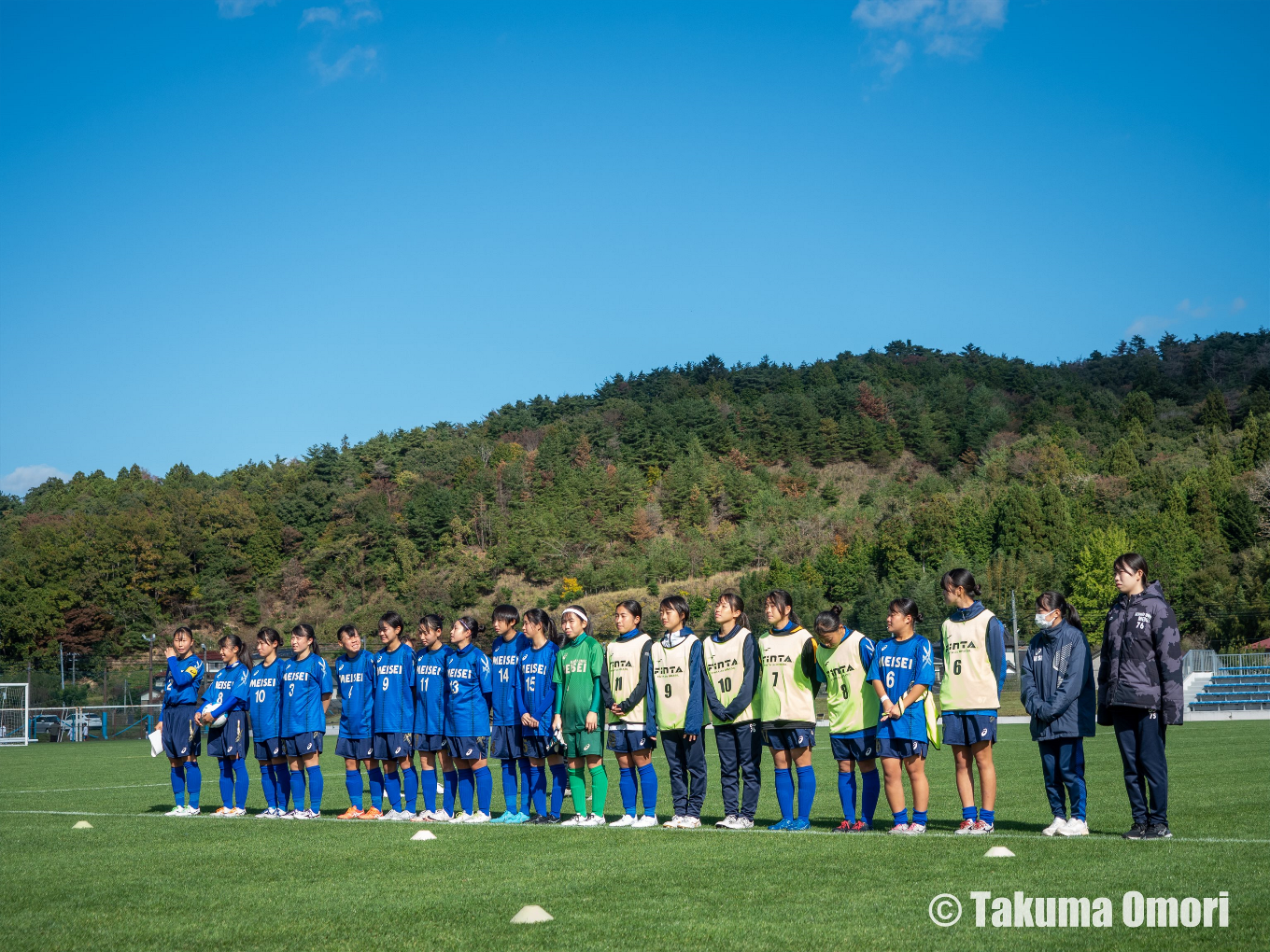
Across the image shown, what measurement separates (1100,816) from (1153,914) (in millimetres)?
4792

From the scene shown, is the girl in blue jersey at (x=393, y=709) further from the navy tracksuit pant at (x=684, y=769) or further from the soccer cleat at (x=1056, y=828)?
the soccer cleat at (x=1056, y=828)

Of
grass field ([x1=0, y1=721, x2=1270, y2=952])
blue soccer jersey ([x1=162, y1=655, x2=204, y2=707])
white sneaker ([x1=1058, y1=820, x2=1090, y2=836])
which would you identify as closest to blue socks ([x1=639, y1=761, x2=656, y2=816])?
grass field ([x1=0, y1=721, x2=1270, y2=952])

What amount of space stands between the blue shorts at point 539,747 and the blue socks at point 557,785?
298mm

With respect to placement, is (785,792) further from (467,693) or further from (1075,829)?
(467,693)

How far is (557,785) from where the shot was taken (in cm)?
1091

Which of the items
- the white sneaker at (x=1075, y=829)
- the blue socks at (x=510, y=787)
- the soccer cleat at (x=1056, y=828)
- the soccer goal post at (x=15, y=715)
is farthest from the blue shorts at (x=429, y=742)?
the soccer goal post at (x=15, y=715)

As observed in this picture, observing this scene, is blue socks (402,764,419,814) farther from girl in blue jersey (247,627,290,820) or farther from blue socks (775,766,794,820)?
blue socks (775,766,794,820)

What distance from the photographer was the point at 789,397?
128m

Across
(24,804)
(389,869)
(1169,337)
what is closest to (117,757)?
(24,804)

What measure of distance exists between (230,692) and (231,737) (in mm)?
493

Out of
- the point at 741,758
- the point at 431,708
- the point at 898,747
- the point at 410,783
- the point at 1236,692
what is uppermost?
the point at 431,708

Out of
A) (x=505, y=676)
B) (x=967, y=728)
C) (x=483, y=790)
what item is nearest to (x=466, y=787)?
(x=483, y=790)

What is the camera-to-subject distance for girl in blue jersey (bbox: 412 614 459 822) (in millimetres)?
11078

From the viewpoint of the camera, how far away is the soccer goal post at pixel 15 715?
34.9 meters
